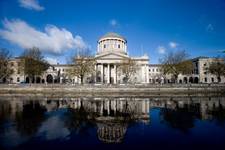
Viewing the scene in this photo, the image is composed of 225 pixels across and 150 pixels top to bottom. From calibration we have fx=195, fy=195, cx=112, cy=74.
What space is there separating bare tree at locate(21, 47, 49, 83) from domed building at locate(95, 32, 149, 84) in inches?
905

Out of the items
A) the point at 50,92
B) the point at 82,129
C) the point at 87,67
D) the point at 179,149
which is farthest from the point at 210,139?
the point at 87,67

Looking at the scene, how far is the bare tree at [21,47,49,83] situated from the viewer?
6162 centimetres

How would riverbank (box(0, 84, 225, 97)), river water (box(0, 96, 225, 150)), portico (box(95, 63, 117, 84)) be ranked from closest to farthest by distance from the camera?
river water (box(0, 96, 225, 150)), riverbank (box(0, 84, 225, 97)), portico (box(95, 63, 117, 84))

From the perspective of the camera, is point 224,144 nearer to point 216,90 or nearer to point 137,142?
point 137,142

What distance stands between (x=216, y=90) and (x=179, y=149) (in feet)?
164

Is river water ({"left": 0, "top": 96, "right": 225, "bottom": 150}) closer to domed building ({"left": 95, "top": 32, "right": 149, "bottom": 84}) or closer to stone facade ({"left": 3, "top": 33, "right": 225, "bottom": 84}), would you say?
stone facade ({"left": 3, "top": 33, "right": 225, "bottom": 84})

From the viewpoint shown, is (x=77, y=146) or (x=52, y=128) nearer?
(x=77, y=146)

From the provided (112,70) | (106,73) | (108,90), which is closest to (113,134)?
(108,90)

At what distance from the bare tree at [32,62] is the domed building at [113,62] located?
905 inches

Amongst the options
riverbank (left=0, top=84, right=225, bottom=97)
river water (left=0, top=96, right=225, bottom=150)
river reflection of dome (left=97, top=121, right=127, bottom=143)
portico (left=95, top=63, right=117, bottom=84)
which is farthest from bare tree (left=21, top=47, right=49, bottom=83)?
river reflection of dome (left=97, top=121, right=127, bottom=143)

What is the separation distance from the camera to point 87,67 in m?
61.8

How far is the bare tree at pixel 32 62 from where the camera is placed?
202 ft

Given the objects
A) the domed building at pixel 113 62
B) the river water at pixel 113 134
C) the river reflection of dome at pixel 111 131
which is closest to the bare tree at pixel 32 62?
the domed building at pixel 113 62

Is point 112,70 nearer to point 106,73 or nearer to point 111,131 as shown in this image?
point 106,73
